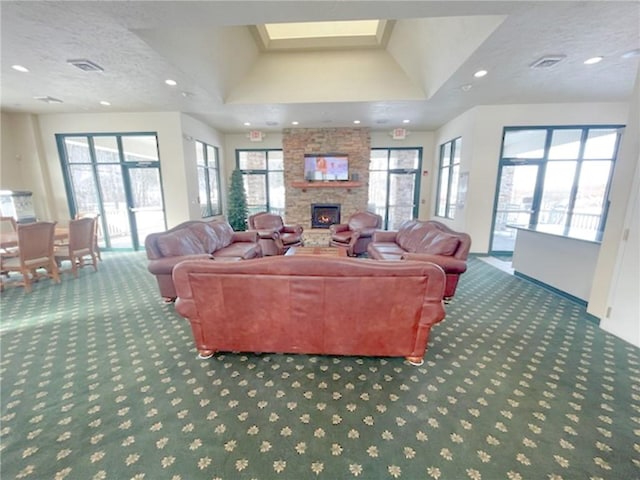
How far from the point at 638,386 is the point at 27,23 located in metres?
6.31

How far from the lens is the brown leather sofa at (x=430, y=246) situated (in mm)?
3088

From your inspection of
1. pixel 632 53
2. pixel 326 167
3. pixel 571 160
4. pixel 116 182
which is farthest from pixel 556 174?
pixel 116 182

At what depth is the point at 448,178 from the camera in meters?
6.81

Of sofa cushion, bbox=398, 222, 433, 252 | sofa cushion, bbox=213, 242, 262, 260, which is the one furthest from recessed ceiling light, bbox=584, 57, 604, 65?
sofa cushion, bbox=213, 242, 262, 260

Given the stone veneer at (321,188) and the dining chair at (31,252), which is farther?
the stone veneer at (321,188)

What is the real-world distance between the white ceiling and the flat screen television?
101cm

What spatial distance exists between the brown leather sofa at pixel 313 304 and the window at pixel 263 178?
642 cm

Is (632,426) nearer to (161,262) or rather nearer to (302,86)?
(161,262)

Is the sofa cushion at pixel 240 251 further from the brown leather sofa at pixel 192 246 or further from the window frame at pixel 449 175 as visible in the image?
the window frame at pixel 449 175

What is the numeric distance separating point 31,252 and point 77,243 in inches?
25.7

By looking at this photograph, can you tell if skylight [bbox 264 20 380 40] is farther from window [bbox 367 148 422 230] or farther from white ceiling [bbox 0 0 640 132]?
window [bbox 367 148 422 230]

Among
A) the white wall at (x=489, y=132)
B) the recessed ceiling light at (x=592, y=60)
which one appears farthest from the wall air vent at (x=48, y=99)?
the recessed ceiling light at (x=592, y=60)

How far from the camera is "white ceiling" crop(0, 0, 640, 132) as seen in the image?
2.36 metres

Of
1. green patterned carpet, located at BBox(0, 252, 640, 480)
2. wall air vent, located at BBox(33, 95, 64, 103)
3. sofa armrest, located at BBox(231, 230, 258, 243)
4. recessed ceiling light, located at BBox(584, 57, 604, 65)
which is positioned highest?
wall air vent, located at BBox(33, 95, 64, 103)
